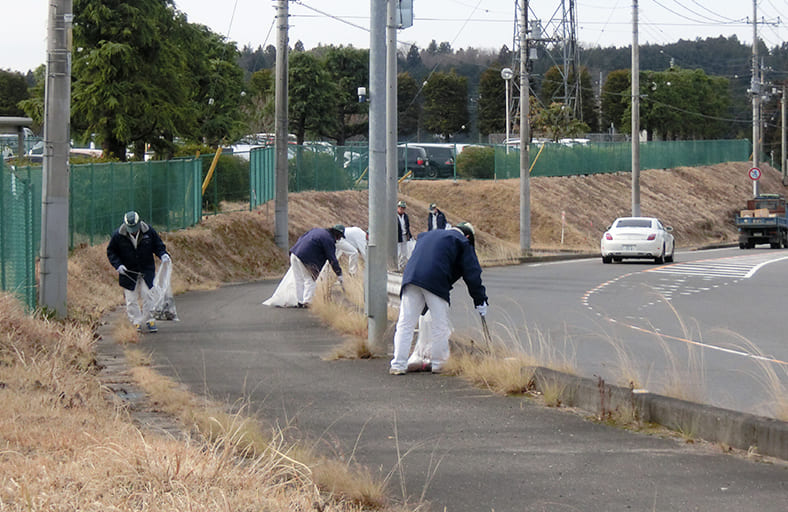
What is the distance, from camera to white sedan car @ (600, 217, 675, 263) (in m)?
32.6

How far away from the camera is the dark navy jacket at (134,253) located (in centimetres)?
1495

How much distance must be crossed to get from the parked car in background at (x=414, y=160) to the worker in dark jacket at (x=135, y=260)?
39288 mm

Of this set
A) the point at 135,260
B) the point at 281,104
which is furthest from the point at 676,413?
the point at 281,104

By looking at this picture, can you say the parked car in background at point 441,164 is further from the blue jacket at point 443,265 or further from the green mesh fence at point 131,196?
the blue jacket at point 443,265

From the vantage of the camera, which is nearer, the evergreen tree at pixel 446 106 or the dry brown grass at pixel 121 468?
the dry brown grass at pixel 121 468

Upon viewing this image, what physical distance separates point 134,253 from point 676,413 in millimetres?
9062

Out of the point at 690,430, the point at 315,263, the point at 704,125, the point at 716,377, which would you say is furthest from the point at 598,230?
the point at 704,125

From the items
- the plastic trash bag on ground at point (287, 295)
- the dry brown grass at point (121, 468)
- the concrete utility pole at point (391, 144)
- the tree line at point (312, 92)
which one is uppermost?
the tree line at point (312, 92)

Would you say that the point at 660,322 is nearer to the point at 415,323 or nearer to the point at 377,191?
the point at 377,191

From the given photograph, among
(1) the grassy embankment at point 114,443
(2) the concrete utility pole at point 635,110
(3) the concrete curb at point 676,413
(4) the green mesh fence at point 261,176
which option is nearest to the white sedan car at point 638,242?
(2) the concrete utility pole at point 635,110

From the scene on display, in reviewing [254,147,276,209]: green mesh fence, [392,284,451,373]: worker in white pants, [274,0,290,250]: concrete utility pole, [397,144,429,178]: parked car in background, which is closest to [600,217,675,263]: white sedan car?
[274,0,290,250]: concrete utility pole

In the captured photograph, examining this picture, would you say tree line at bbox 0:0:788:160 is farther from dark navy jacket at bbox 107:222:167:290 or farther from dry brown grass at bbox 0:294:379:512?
dry brown grass at bbox 0:294:379:512

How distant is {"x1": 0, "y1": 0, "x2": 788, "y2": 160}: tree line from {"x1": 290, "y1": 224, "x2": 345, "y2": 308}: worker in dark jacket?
645 inches

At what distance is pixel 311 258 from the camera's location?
59.0ft
